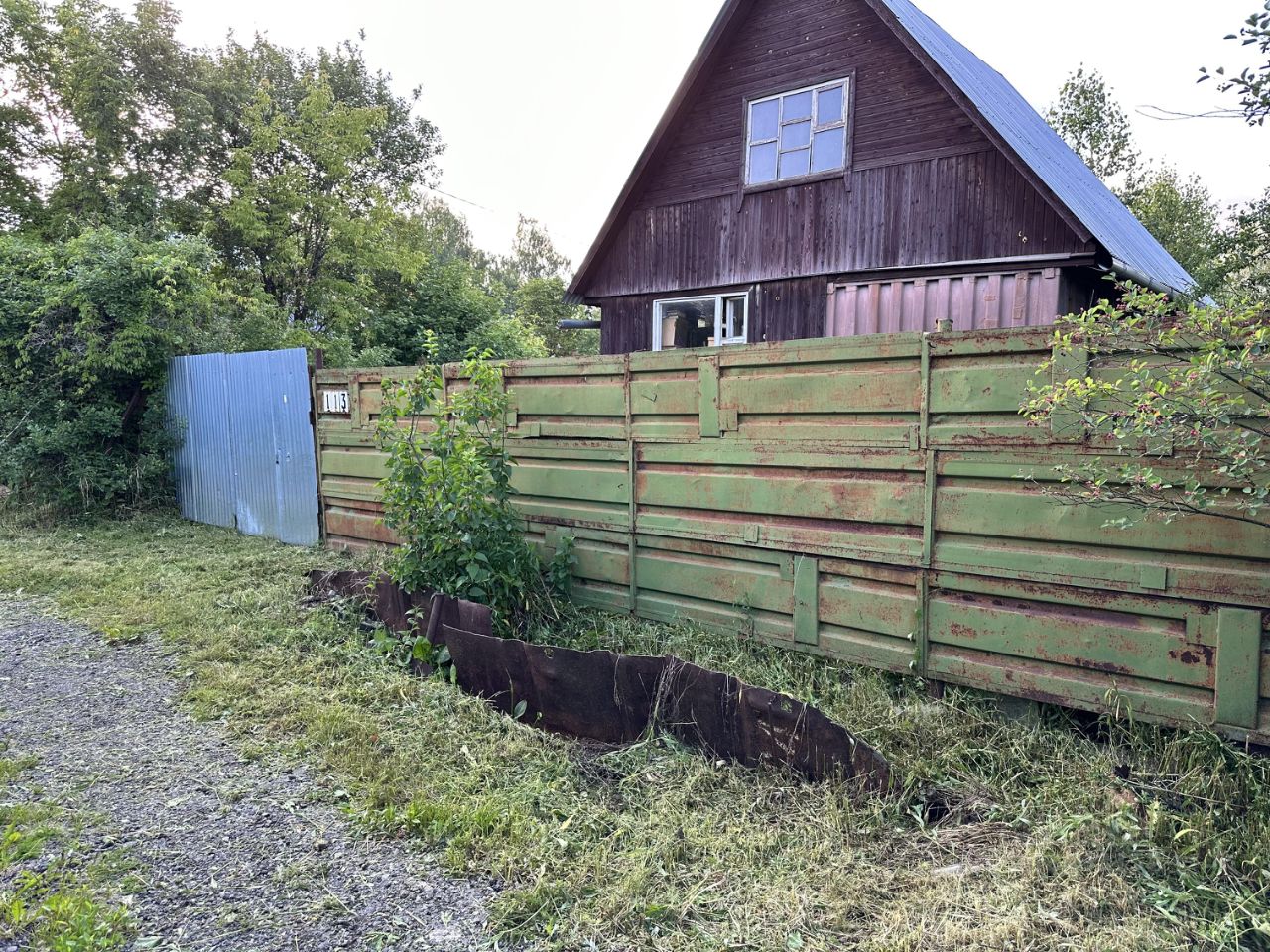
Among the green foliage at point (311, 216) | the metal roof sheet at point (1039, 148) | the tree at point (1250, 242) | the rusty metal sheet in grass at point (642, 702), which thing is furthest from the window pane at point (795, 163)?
the green foliage at point (311, 216)

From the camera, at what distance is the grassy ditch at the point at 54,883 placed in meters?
2.24

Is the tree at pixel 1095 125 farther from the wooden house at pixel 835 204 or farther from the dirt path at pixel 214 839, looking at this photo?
the dirt path at pixel 214 839

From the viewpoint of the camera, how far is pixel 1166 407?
2604 millimetres

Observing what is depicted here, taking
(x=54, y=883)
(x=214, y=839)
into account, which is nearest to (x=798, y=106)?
(x=214, y=839)

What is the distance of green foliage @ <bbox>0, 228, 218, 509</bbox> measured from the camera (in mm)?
8789

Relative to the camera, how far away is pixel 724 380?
14.3ft

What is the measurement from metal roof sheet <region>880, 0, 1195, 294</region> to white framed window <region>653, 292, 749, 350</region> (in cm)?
330

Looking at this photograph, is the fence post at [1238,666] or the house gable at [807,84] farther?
the house gable at [807,84]

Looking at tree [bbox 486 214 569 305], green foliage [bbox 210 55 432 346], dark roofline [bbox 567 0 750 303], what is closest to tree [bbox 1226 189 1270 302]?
dark roofline [bbox 567 0 750 303]

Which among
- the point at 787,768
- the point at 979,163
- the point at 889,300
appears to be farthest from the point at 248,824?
the point at 979,163

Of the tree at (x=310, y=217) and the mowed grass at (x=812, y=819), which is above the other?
the tree at (x=310, y=217)

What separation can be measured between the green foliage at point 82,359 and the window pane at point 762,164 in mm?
7174

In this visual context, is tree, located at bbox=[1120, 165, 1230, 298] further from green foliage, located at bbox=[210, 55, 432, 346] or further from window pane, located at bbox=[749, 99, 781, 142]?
green foliage, located at bbox=[210, 55, 432, 346]

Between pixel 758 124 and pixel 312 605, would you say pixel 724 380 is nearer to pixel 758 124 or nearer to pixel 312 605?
pixel 312 605
